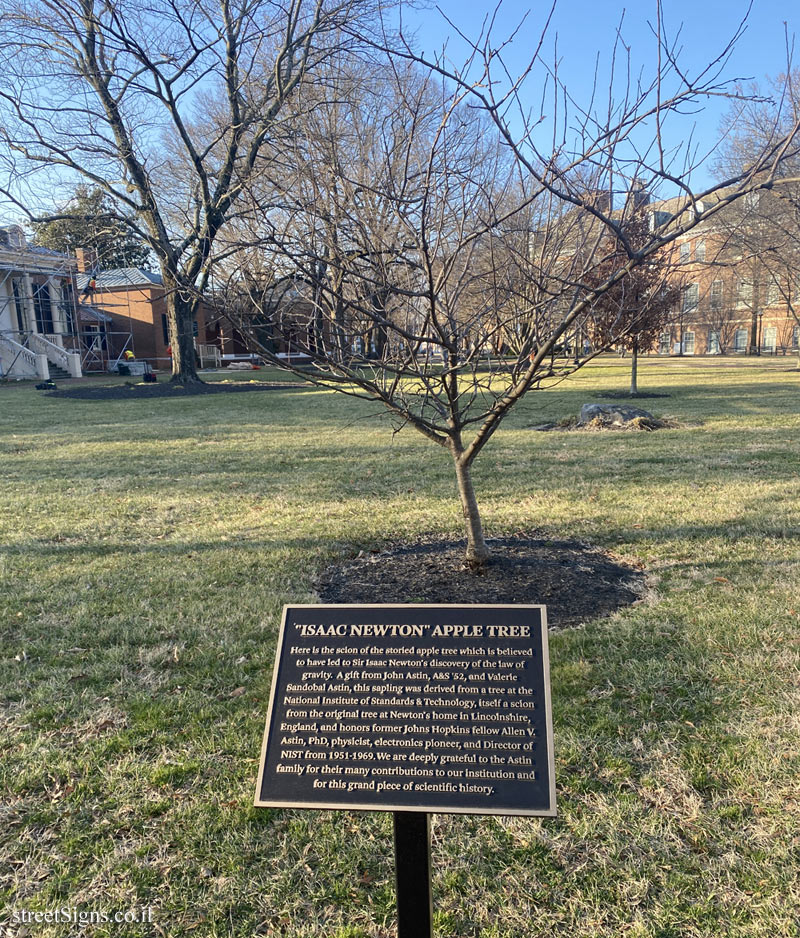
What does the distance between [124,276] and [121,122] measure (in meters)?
24.9

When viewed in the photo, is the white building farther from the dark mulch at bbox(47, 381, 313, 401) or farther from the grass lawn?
the grass lawn

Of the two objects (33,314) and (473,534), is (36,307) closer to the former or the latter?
(33,314)

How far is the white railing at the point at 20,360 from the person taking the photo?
99.6 ft

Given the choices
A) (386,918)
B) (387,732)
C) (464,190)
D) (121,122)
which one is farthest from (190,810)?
(121,122)

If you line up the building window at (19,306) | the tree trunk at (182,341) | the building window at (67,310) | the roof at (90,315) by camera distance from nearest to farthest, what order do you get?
the tree trunk at (182,341), the building window at (19,306), the building window at (67,310), the roof at (90,315)

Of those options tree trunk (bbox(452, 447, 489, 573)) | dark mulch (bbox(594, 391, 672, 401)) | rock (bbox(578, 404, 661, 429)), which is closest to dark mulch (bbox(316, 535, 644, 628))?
tree trunk (bbox(452, 447, 489, 573))

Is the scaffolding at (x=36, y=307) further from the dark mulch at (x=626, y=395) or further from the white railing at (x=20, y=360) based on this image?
the dark mulch at (x=626, y=395)

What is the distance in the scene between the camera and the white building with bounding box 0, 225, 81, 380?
3053 centimetres

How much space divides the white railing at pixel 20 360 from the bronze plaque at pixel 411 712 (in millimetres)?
32356

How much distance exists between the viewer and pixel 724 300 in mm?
42938

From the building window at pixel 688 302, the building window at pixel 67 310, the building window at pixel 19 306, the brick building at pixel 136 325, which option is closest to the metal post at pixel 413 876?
the building window at pixel 688 302

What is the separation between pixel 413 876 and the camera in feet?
6.35

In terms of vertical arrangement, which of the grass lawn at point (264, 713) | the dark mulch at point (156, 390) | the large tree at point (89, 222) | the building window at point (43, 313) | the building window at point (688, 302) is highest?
the large tree at point (89, 222)

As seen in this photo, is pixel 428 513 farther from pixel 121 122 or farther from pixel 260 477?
pixel 121 122
